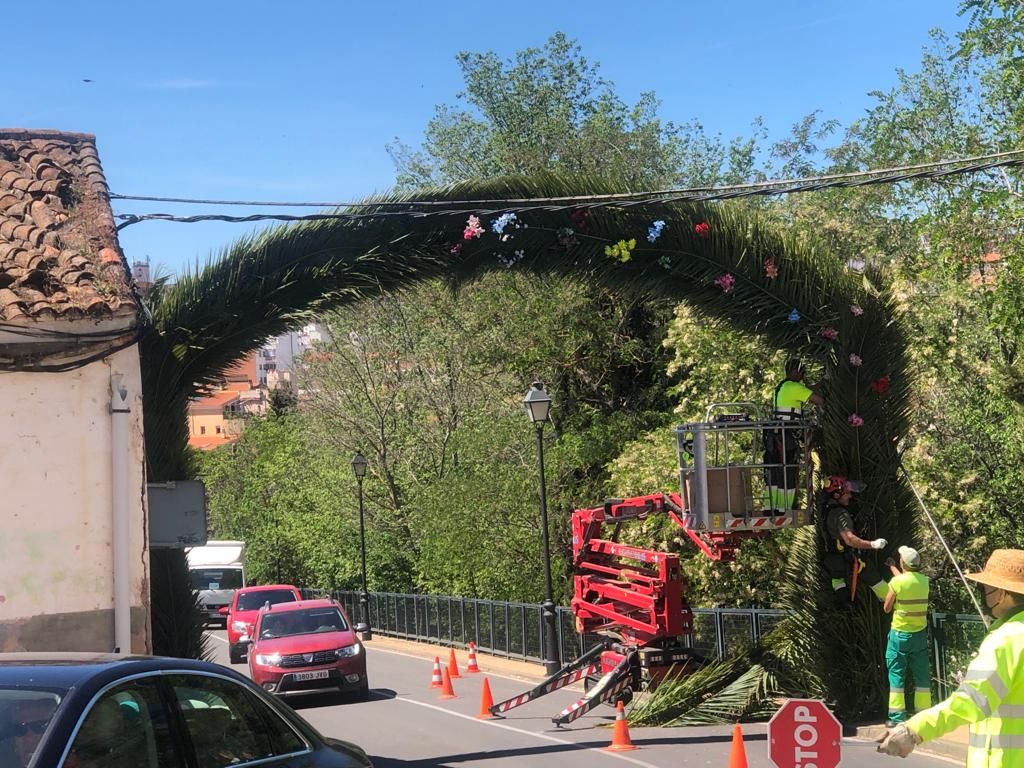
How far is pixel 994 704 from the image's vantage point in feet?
15.8

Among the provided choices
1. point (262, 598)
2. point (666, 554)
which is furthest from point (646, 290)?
point (262, 598)

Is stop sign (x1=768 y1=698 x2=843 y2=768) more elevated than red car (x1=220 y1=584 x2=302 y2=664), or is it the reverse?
stop sign (x1=768 y1=698 x2=843 y2=768)

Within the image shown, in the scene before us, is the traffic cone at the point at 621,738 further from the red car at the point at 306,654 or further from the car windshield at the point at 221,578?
the car windshield at the point at 221,578

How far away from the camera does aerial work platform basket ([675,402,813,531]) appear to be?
1348 centimetres

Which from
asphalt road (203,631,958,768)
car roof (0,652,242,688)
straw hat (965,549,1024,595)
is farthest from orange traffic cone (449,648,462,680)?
straw hat (965,549,1024,595)

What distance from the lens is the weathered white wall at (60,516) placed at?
1028 cm

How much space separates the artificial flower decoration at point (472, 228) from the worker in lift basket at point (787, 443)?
3.82 m

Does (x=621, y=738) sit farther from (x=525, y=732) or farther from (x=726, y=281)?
(x=726, y=281)

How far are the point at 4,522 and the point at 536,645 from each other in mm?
17917

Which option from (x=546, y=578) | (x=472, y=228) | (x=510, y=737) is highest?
(x=472, y=228)

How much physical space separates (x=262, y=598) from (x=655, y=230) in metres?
20.6

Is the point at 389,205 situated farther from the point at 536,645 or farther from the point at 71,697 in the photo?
the point at 536,645

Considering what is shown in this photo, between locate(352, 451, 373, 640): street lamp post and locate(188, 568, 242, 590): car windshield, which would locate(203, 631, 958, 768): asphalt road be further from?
locate(188, 568, 242, 590): car windshield

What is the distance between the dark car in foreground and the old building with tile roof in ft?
17.7
